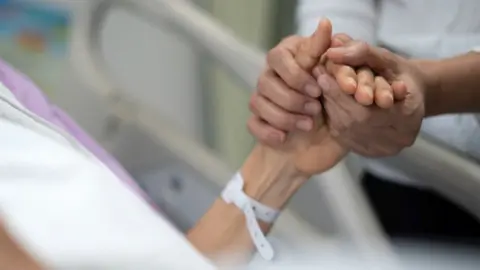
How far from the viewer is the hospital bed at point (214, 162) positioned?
764 millimetres

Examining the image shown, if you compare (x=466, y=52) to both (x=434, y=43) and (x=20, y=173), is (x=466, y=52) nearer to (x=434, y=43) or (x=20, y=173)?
(x=434, y=43)

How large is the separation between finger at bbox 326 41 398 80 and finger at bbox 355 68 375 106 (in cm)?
2

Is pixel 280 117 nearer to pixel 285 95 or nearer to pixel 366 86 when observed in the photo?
pixel 285 95

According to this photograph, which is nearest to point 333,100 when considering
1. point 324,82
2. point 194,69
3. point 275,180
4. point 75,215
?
point 324,82

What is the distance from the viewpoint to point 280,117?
830 millimetres

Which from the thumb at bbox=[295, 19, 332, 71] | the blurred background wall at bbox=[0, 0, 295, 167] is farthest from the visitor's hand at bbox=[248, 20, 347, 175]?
the blurred background wall at bbox=[0, 0, 295, 167]

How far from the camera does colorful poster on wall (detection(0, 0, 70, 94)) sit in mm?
1340

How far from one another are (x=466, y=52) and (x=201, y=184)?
1.20ft

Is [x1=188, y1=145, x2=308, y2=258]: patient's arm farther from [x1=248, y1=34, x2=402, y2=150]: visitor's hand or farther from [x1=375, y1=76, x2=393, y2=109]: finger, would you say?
[x1=375, y1=76, x2=393, y2=109]: finger

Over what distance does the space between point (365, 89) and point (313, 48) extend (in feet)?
0.34

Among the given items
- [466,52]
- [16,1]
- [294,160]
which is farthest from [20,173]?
[16,1]

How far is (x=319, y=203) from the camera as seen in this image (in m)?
1.08

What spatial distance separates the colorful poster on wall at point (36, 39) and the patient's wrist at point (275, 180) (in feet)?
1.82

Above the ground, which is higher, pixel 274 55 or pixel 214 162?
pixel 274 55
